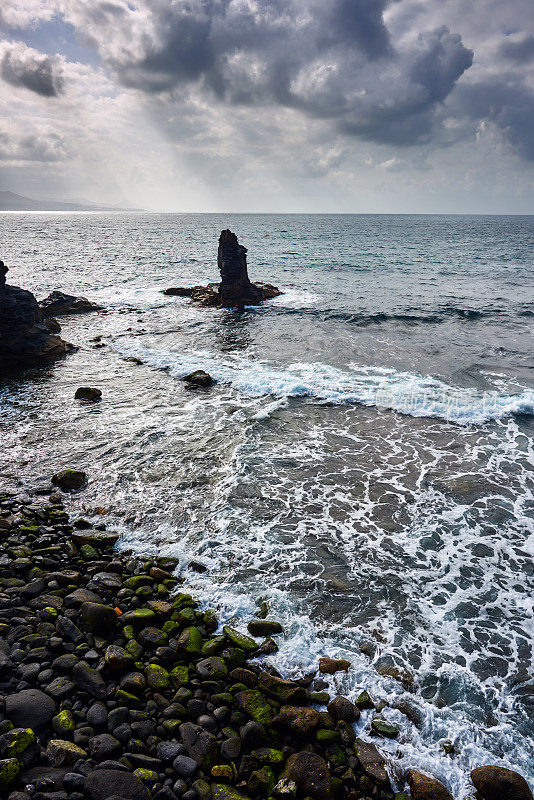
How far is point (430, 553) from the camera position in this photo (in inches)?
331

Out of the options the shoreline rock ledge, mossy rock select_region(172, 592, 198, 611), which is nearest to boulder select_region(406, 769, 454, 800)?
mossy rock select_region(172, 592, 198, 611)

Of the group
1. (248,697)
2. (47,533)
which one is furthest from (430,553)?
(47,533)

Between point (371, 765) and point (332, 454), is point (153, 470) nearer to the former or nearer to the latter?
point (332, 454)

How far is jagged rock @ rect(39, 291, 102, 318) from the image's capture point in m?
30.2

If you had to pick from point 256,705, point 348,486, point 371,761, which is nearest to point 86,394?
point 348,486

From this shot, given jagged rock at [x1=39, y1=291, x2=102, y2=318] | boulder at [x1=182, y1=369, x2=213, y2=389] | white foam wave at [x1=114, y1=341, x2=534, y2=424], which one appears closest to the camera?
white foam wave at [x1=114, y1=341, x2=534, y2=424]

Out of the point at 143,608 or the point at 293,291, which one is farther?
the point at 293,291

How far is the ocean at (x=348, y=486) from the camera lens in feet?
19.9

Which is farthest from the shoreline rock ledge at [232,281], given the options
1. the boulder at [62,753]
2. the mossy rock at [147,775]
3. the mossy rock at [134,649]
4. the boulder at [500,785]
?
the boulder at [500,785]

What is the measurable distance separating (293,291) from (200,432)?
95.0ft

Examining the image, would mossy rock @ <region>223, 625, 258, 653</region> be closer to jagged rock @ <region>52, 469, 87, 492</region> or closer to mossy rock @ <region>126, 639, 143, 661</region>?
mossy rock @ <region>126, 639, 143, 661</region>

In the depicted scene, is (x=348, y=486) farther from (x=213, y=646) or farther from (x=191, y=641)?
(x=191, y=641)

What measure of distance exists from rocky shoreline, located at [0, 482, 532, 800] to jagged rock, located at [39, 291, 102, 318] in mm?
27443

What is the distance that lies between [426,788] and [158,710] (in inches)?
134
